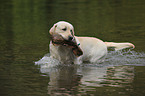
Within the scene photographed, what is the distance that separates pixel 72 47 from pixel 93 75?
35.2 inches

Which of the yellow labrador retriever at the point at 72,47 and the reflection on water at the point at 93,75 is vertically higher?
the yellow labrador retriever at the point at 72,47

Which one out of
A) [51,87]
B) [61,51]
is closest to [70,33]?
[61,51]

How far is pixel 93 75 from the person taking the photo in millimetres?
8555

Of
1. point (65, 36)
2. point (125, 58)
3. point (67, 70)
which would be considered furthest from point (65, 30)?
point (125, 58)

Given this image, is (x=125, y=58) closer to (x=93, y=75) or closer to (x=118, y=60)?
(x=118, y=60)

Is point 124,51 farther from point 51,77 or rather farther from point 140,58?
point 51,77

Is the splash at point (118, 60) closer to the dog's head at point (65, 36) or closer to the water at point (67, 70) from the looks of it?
the water at point (67, 70)

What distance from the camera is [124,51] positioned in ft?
36.7

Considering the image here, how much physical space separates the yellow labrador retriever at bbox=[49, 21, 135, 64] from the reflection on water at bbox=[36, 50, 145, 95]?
0.61ft

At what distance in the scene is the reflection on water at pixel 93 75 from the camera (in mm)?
7457

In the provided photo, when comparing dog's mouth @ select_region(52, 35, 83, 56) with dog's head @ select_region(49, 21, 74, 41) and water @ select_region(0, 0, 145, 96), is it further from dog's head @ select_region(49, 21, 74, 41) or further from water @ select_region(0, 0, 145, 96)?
water @ select_region(0, 0, 145, 96)

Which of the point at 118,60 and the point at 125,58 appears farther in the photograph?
the point at 125,58

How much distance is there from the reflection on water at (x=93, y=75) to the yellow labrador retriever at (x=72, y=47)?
0.61ft

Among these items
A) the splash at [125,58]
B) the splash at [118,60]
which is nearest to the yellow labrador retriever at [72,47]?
the splash at [118,60]
